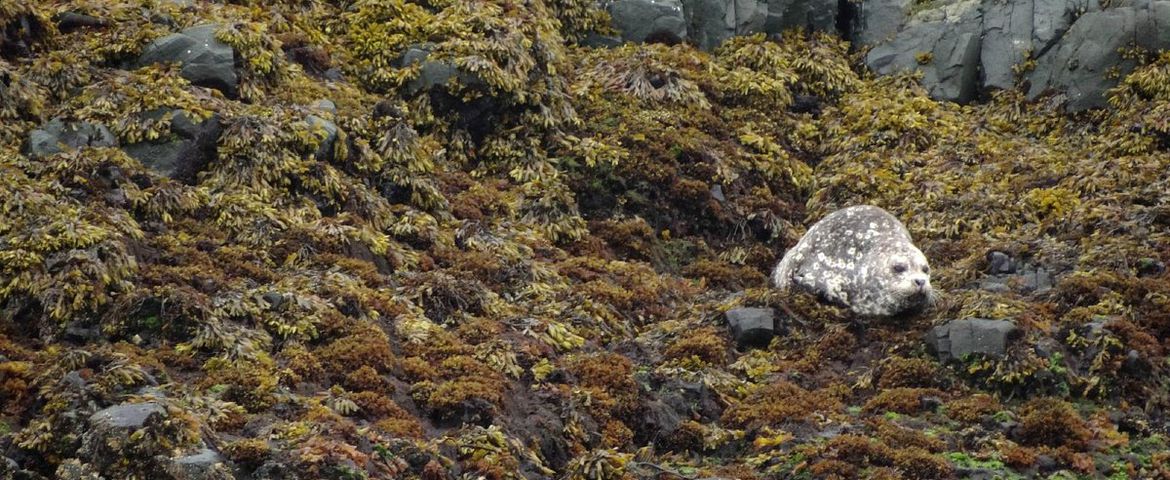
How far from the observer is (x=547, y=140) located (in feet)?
66.1

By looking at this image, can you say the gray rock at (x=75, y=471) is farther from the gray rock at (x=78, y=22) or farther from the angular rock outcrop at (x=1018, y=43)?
the angular rock outcrop at (x=1018, y=43)

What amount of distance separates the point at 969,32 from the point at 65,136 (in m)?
16.2

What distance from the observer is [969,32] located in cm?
2327

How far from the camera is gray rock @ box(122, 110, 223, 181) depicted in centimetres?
1622

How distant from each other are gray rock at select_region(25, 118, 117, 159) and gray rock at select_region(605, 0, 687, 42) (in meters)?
10.9

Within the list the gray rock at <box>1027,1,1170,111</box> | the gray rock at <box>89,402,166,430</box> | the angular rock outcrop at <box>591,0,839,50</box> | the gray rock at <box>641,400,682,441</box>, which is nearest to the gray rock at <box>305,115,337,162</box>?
the gray rock at <box>641,400,682,441</box>

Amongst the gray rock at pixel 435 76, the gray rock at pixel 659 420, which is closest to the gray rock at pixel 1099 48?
the gray rock at pixel 435 76

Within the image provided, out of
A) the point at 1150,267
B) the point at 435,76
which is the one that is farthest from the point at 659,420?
the point at 435,76

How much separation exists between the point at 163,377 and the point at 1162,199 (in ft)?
45.1

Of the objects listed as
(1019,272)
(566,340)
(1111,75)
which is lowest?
(566,340)

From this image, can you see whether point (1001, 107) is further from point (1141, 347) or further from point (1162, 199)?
point (1141, 347)

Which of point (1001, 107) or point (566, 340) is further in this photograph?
point (1001, 107)

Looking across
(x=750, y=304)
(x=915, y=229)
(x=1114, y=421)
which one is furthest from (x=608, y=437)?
(x=915, y=229)

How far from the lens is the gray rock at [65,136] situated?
52.1 feet
